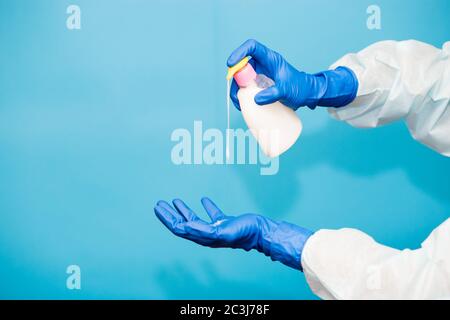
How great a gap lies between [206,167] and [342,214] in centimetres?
41

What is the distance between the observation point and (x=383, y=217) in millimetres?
1694

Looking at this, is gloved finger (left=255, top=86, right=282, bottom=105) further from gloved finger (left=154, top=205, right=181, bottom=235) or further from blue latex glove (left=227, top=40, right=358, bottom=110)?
gloved finger (left=154, top=205, right=181, bottom=235)

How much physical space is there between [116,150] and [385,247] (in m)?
0.85

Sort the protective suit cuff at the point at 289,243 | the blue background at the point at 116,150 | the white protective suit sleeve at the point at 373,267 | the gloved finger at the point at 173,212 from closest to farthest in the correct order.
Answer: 1. the white protective suit sleeve at the point at 373,267
2. the protective suit cuff at the point at 289,243
3. the gloved finger at the point at 173,212
4. the blue background at the point at 116,150

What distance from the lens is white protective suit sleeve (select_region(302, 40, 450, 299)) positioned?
98 centimetres

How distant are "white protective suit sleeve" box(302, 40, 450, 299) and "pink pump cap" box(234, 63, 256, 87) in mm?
229

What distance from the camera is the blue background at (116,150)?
165 centimetres

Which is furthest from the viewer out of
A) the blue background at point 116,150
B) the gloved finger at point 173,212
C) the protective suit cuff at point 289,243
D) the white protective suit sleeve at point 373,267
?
the blue background at point 116,150

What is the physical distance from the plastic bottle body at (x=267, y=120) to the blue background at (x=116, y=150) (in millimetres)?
442

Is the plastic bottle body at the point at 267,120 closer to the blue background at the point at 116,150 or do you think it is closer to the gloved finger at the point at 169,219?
the gloved finger at the point at 169,219

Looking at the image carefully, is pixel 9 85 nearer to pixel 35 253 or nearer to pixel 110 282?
pixel 35 253

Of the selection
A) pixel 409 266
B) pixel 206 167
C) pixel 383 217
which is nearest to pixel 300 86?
pixel 409 266

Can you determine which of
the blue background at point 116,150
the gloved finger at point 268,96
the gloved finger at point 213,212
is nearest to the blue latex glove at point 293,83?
the gloved finger at point 268,96
